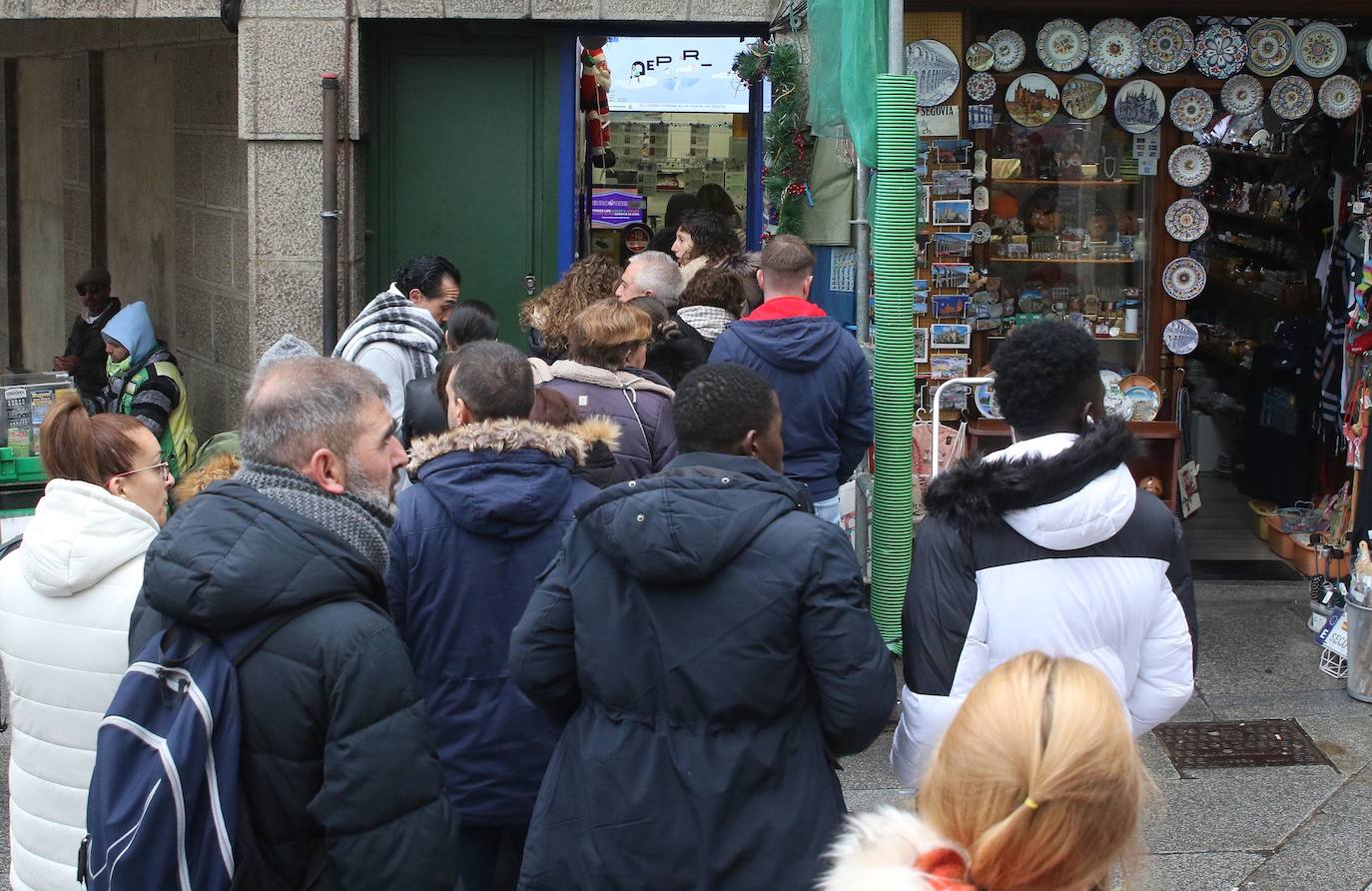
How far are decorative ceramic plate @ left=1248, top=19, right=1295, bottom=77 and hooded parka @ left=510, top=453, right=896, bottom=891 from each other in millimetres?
5462

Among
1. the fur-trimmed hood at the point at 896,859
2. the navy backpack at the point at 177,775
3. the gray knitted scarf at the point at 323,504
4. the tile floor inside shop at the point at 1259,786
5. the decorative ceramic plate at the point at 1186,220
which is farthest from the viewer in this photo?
the decorative ceramic plate at the point at 1186,220

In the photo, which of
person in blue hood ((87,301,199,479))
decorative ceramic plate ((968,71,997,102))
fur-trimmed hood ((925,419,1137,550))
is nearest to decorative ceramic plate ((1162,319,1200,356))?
decorative ceramic plate ((968,71,997,102))

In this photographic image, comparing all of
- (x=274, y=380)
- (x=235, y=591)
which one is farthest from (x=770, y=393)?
(x=235, y=591)

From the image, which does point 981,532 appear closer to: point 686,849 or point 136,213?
point 686,849

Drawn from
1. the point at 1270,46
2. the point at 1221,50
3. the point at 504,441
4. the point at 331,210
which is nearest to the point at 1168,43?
the point at 1221,50

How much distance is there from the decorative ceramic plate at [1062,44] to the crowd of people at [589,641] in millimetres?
4250

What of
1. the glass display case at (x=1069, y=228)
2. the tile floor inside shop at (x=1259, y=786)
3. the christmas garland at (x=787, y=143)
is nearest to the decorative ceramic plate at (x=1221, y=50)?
the glass display case at (x=1069, y=228)

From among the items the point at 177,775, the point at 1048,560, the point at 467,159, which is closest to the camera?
the point at 177,775

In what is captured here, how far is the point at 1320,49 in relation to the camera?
727 centimetres

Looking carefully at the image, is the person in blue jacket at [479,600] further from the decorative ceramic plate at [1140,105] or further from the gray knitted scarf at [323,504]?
the decorative ceramic plate at [1140,105]

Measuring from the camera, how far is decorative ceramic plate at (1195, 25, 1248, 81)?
7.31 m

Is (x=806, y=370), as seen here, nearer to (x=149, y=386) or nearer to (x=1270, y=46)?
(x=1270, y=46)

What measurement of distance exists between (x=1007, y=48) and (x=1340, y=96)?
1.65 metres

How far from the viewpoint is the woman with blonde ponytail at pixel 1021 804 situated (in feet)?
5.78
